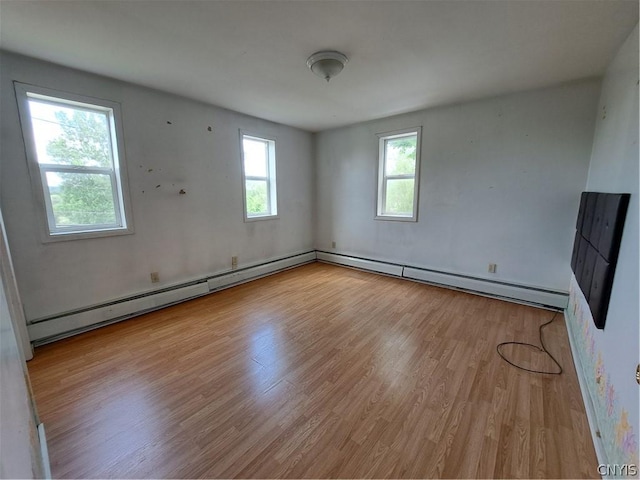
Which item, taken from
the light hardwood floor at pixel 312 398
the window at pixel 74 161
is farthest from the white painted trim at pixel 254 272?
the window at pixel 74 161

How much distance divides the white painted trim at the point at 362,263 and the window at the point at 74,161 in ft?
10.5

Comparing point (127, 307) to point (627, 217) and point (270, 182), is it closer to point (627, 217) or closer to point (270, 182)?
point (270, 182)

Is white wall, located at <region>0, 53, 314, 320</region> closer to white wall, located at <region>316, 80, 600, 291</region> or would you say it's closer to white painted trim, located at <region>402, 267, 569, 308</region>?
white wall, located at <region>316, 80, 600, 291</region>

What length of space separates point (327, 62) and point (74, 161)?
2476 millimetres

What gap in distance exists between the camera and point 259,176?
4160mm

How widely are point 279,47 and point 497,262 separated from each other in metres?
3.32

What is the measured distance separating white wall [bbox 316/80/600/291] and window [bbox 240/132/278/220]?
143 cm

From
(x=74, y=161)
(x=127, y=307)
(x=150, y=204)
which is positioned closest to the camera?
(x=74, y=161)

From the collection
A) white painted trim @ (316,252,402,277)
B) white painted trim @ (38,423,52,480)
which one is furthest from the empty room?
white painted trim @ (316,252,402,277)

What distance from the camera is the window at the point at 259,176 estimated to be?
12.9 ft

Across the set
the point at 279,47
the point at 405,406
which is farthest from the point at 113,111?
the point at 405,406

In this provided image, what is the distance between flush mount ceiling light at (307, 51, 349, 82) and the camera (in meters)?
2.07

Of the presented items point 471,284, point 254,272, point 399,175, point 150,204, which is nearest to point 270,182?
point 254,272

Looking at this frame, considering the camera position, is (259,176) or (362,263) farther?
(362,263)
